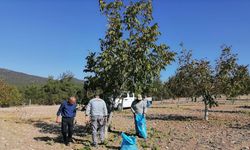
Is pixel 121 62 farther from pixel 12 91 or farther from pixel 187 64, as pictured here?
pixel 12 91

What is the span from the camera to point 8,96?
51531 millimetres

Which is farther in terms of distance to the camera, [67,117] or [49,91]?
[49,91]

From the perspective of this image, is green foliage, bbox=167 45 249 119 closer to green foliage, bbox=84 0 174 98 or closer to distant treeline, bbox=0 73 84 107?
green foliage, bbox=84 0 174 98

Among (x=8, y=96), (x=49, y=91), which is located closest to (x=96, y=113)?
(x=8, y=96)

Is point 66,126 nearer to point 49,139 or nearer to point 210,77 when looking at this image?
point 49,139

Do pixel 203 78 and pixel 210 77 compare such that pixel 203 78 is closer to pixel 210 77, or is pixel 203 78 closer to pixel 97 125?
pixel 210 77

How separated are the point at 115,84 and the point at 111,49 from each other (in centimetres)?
147

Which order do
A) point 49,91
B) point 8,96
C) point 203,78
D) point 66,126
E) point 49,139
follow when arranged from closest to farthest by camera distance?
point 66,126
point 49,139
point 203,78
point 8,96
point 49,91

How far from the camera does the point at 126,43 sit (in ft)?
46.5

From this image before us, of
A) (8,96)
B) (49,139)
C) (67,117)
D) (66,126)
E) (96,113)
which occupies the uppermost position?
(8,96)

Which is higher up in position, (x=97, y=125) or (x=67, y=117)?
(x=67, y=117)

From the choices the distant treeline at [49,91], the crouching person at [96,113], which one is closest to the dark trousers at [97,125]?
the crouching person at [96,113]

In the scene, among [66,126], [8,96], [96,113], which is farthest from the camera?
[8,96]

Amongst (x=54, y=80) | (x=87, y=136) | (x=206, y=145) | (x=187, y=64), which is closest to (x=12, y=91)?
(x=54, y=80)
